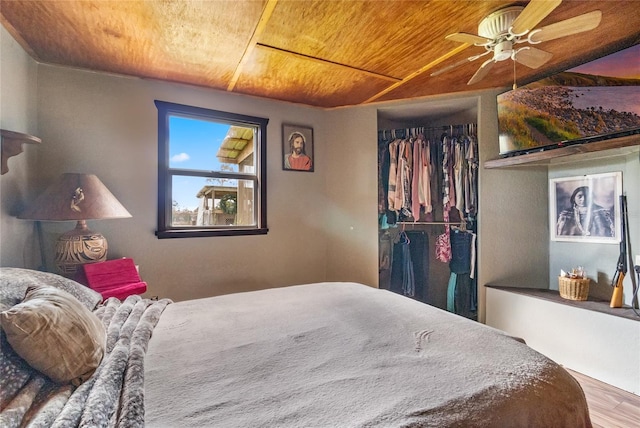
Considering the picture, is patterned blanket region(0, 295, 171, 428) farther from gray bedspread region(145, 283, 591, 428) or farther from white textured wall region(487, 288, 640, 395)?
white textured wall region(487, 288, 640, 395)

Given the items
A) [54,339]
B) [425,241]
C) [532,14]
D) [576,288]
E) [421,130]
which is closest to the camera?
[54,339]

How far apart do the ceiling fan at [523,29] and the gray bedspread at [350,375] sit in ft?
4.88

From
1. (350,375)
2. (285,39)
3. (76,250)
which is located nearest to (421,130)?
(285,39)

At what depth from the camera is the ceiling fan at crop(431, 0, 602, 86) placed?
1.39m

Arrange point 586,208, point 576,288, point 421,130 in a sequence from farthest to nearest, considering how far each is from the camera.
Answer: point 421,130
point 586,208
point 576,288

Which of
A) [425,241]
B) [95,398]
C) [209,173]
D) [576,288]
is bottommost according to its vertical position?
[576,288]

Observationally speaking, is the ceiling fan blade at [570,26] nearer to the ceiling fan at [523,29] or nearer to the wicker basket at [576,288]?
the ceiling fan at [523,29]

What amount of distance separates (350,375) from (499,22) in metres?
1.95

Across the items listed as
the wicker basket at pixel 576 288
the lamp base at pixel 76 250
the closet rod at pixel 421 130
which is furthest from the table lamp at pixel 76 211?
the wicker basket at pixel 576 288

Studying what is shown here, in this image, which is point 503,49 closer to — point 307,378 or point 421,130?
point 421,130

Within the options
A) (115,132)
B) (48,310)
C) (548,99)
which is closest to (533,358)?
(48,310)

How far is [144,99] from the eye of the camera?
2.42 m

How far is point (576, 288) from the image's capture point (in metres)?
2.26

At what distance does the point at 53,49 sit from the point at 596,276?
4.41 metres
